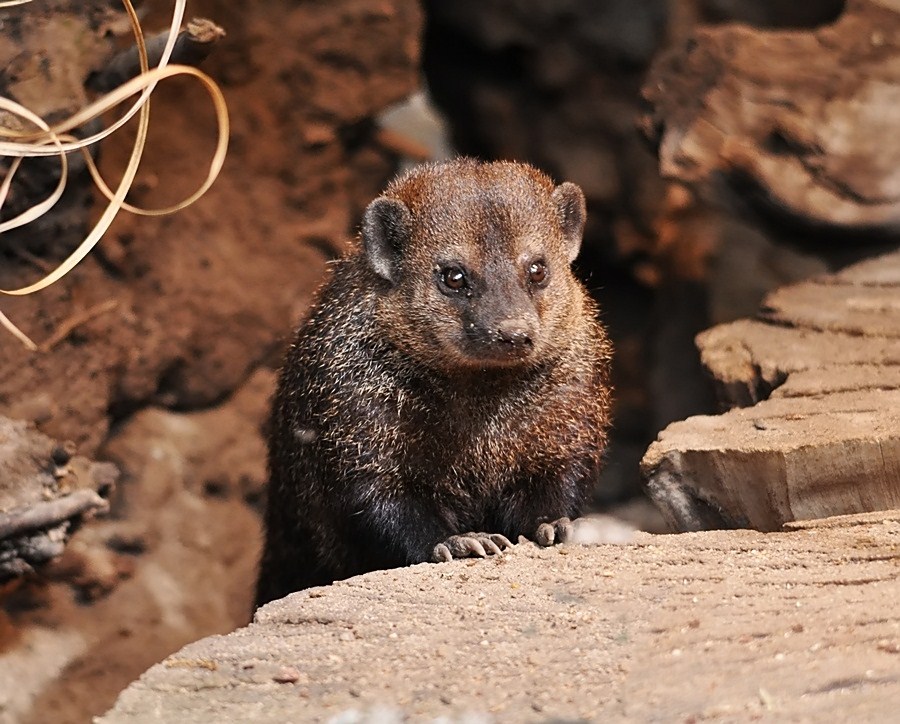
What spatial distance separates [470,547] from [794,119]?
2.43 metres

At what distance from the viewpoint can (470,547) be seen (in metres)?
3.40

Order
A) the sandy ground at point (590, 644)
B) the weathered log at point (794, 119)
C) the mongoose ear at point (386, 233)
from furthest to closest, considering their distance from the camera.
→ the weathered log at point (794, 119)
the mongoose ear at point (386, 233)
the sandy ground at point (590, 644)

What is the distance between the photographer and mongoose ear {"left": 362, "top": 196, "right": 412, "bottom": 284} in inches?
151

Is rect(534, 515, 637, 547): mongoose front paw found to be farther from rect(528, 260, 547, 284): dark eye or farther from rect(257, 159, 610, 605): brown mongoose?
rect(528, 260, 547, 284): dark eye

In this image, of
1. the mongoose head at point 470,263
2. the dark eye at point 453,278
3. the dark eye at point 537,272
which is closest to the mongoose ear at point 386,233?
the mongoose head at point 470,263

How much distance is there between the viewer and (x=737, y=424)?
334 centimetres

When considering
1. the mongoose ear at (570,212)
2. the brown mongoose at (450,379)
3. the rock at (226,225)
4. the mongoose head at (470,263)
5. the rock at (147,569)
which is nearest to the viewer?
the mongoose head at (470,263)

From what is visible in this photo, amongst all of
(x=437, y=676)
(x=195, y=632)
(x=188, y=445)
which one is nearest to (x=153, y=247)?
(x=188, y=445)

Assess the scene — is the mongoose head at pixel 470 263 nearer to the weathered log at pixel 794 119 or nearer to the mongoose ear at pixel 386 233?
the mongoose ear at pixel 386 233

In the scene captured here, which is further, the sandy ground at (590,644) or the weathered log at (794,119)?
the weathered log at (794,119)

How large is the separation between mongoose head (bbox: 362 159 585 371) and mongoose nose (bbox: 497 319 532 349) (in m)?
0.01

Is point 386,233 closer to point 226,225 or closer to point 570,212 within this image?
point 570,212

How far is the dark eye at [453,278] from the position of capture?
145 inches

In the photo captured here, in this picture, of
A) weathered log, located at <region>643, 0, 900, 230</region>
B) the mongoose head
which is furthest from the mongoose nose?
weathered log, located at <region>643, 0, 900, 230</region>
